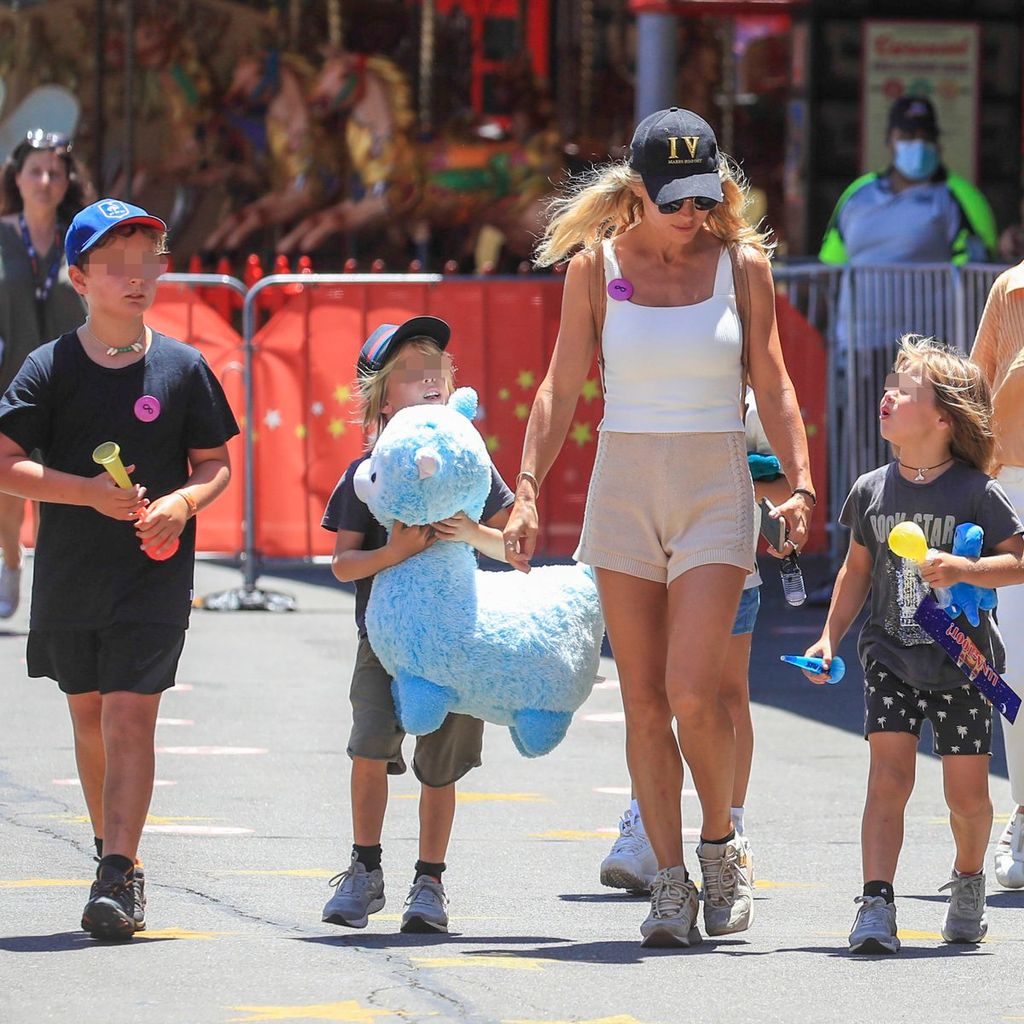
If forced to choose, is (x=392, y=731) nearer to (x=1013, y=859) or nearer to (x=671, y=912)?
(x=671, y=912)

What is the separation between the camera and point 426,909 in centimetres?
573

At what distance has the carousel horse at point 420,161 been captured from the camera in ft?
67.9

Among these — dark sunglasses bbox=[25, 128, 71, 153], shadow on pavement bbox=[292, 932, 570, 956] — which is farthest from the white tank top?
dark sunglasses bbox=[25, 128, 71, 153]

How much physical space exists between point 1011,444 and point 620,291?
1493 mm

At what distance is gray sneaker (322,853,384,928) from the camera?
576cm

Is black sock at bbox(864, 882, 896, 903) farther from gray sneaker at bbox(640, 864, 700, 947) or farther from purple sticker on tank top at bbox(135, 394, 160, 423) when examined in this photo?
purple sticker on tank top at bbox(135, 394, 160, 423)

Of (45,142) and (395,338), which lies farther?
(45,142)

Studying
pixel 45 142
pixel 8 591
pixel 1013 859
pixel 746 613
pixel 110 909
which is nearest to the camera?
pixel 110 909

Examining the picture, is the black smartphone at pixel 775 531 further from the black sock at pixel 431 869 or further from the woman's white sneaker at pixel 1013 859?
the woman's white sneaker at pixel 1013 859

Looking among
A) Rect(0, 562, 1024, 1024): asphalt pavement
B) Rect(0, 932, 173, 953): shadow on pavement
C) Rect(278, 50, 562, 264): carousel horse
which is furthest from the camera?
Rect(278, 50, 562, 264): carousel horse

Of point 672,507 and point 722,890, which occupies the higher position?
point 672,507

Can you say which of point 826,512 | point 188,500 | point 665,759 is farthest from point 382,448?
point 826,512

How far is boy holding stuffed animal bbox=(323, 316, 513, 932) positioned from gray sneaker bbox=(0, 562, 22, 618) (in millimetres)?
5109

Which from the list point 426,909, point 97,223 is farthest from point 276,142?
point 426,909
